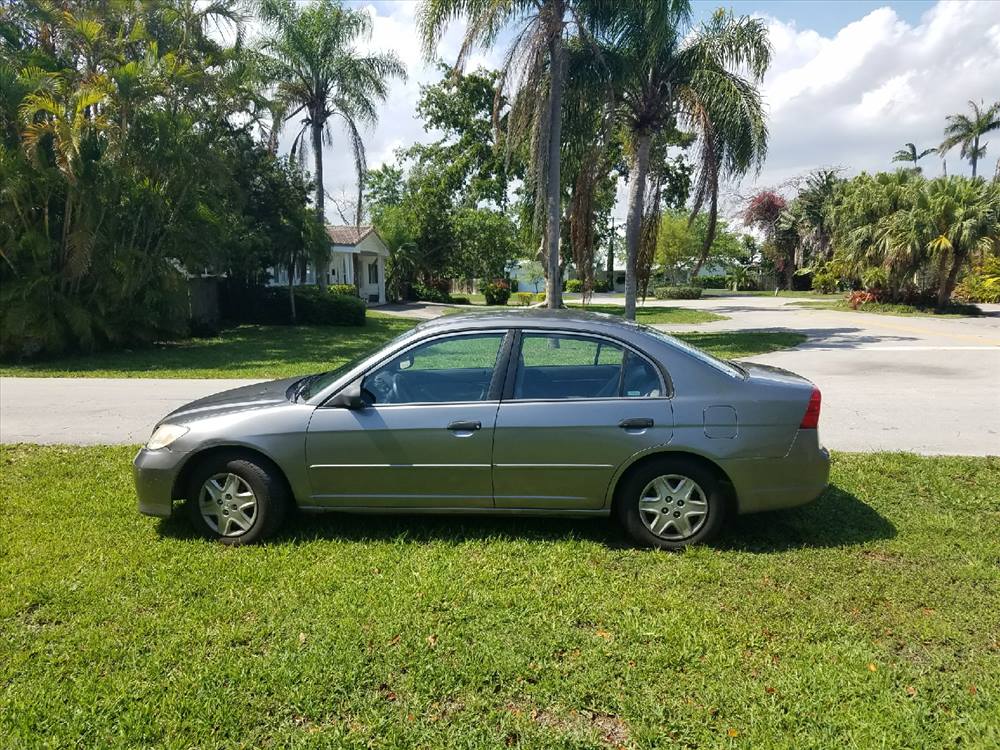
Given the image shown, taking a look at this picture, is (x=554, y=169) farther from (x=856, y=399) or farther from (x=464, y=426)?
(x=464, y=426)

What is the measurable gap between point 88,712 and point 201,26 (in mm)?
20862

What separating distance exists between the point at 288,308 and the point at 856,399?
19.6 metres

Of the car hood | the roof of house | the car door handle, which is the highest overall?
the roof of house

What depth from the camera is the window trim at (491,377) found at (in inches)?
179

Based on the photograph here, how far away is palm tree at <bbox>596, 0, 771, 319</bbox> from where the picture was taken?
16109 mm

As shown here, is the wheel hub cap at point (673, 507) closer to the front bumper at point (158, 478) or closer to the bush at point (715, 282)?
the front bumper at point (158, 478)

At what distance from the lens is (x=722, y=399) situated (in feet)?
14.4

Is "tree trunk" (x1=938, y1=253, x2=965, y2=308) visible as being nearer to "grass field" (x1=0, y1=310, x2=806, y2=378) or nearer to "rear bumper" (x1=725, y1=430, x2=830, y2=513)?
"grass field" (x1=0, y1=310, x2=806, y2=378)

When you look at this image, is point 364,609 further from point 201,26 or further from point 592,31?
point 201,26

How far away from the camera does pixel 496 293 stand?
139 ft

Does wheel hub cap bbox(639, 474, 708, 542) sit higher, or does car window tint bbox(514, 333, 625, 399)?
car window tint bbox(514, 333, 625, 399)

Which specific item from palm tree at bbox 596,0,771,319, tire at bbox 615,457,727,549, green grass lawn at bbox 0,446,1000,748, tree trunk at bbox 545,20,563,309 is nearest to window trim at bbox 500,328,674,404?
tire at bbox 615,457,727,549

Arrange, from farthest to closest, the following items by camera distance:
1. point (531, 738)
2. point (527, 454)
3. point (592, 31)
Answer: point (592, 31)
point (527, 454)
point (531, 738)

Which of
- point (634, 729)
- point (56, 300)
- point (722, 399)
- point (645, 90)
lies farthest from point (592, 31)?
point (634, 729)
